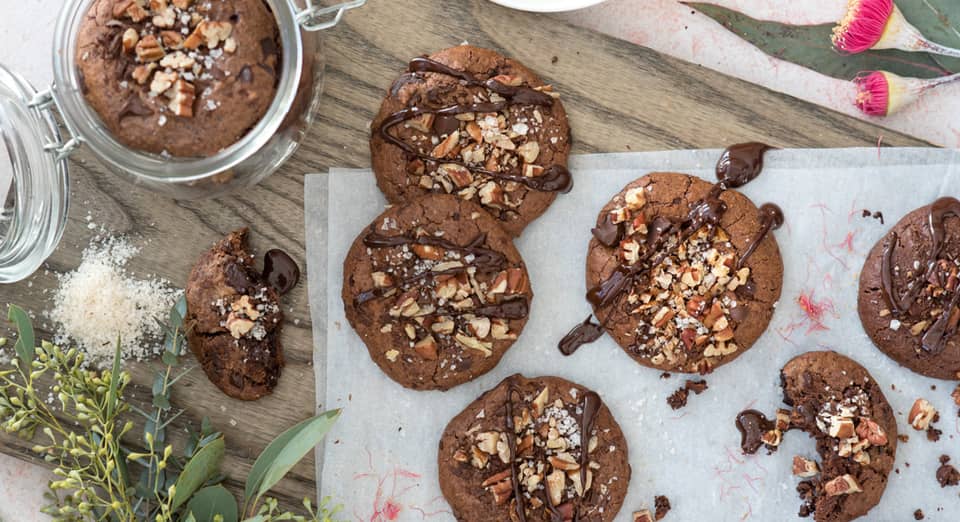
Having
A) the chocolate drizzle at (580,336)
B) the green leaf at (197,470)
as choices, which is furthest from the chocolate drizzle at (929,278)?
the green leaf at (197,470)

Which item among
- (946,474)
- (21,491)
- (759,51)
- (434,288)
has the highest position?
(759,51)

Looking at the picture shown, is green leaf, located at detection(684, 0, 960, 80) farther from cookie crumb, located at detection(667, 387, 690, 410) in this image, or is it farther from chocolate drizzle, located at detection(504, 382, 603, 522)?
chocolate drizzle, located at detection(504, 382, 603, 522)

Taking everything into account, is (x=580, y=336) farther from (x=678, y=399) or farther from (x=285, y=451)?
(x=285, y=451)

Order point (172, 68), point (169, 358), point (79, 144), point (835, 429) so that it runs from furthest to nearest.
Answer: point (835, 429) → point (169, 358) → point (79, 144) → point (172, 68)

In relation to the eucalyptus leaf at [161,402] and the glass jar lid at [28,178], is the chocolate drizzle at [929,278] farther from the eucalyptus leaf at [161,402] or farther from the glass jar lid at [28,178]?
the glass jar lid at [28,178]

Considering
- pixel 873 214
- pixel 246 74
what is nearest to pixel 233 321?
pixel 246 74

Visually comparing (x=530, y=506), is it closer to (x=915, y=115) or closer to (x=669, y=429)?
(x=669, y=429)
